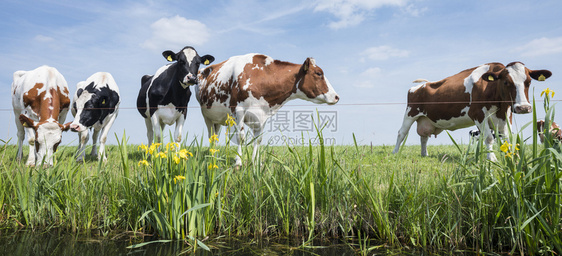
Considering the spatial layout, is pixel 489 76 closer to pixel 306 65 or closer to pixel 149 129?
pixel 306 65

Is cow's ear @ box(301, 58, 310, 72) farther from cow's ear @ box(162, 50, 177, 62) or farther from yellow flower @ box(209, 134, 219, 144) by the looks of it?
yellow flower @ box(209, 134, 219, 144)

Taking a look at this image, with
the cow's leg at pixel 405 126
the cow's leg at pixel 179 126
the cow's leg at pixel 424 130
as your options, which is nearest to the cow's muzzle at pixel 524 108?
the cow's leg at pixel 424 130

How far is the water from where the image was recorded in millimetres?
3293

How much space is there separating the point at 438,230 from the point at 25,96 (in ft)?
25.9

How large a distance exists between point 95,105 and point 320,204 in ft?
21.1

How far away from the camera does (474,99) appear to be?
26.5 ft

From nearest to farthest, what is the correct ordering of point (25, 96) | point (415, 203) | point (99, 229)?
point (415, 203), point (99, 229), point (25, 96)

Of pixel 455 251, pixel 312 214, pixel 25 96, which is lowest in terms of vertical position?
pixel 455 251

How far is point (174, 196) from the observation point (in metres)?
3.45

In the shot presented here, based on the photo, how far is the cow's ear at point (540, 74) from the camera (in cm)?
767

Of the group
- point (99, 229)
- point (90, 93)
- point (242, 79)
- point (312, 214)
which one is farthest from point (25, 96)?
point (312, 214)

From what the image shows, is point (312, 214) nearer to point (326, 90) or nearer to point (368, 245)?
point (368, 245)

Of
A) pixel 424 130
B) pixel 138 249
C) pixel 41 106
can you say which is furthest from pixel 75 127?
pixel 424 130

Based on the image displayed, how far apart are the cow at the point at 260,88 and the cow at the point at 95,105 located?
8.25ft
